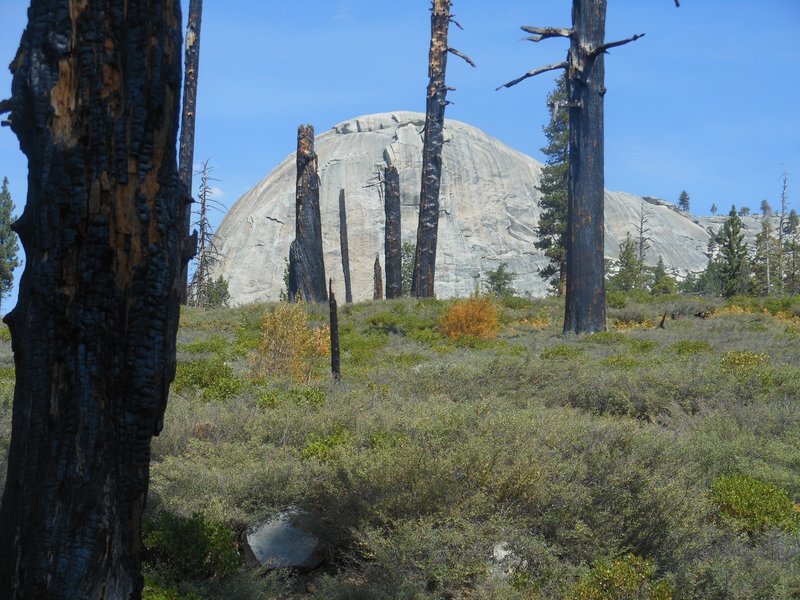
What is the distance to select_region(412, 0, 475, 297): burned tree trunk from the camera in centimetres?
2328

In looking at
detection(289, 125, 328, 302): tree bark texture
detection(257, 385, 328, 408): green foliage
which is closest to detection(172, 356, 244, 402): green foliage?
detection(257, 385, 328, 408): green foliage

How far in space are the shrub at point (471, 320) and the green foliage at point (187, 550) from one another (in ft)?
35.6

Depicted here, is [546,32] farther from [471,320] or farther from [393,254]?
[393,254]

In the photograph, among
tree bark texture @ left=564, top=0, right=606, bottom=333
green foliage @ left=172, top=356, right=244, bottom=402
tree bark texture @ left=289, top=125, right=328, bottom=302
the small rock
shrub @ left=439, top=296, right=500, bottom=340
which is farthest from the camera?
tree bark texture @ left=289, top=125, right=328, bottom=302

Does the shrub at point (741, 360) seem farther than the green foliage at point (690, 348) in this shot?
No

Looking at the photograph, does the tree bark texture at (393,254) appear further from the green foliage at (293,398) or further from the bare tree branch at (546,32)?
the green foliage at (293,398)

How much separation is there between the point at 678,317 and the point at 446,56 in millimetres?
10219

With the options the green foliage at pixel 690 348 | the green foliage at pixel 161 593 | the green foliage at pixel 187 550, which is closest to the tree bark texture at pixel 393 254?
the green foliage at pixel 690 348

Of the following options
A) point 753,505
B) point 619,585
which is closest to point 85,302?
point 619,585

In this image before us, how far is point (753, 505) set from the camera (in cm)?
589

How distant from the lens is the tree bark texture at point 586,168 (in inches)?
637

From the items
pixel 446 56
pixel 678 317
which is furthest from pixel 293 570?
pixel 446 56

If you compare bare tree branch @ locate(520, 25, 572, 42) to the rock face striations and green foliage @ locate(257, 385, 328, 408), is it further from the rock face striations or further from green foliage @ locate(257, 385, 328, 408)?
the rock face striations

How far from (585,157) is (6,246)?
36.3 m
